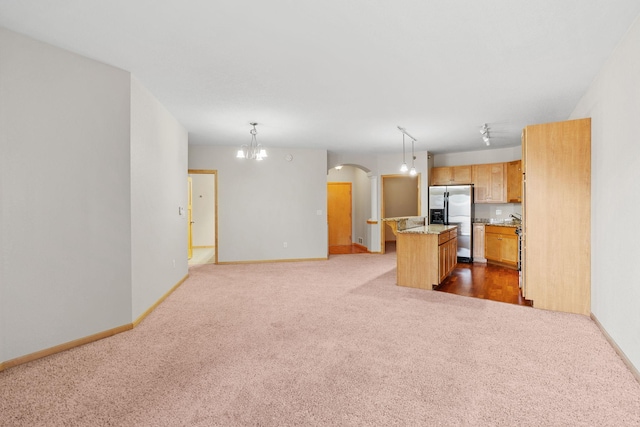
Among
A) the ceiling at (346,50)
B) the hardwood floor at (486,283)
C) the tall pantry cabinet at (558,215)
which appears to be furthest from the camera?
the hardwood floor at (486,283)

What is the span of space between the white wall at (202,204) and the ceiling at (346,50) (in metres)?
4.85

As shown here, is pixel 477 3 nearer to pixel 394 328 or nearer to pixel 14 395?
pixel 394 328

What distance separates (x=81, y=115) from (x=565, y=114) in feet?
19.5

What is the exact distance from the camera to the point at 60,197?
2740 mm

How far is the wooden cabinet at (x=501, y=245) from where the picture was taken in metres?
6.08

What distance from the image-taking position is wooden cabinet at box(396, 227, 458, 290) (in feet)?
15.1

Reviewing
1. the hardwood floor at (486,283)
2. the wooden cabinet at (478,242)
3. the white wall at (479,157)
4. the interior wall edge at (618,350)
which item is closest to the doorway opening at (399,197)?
the white wall at (479,157)

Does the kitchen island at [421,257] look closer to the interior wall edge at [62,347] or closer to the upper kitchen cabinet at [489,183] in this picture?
the upper kitchen cabinet at [489,183]

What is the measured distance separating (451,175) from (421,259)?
3.54m

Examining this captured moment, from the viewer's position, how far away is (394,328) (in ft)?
10.4

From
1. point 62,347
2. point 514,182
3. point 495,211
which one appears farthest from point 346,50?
point 495,211

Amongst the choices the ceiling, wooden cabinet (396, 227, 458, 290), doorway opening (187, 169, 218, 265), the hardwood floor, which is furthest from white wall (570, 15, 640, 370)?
doorway opening (187, 169, 218, 265)

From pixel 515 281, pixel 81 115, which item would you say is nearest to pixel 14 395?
pixel 81 115

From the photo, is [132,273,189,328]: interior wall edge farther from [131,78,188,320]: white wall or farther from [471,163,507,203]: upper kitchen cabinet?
[471,163,507,203]: upper kitchen cabinet
